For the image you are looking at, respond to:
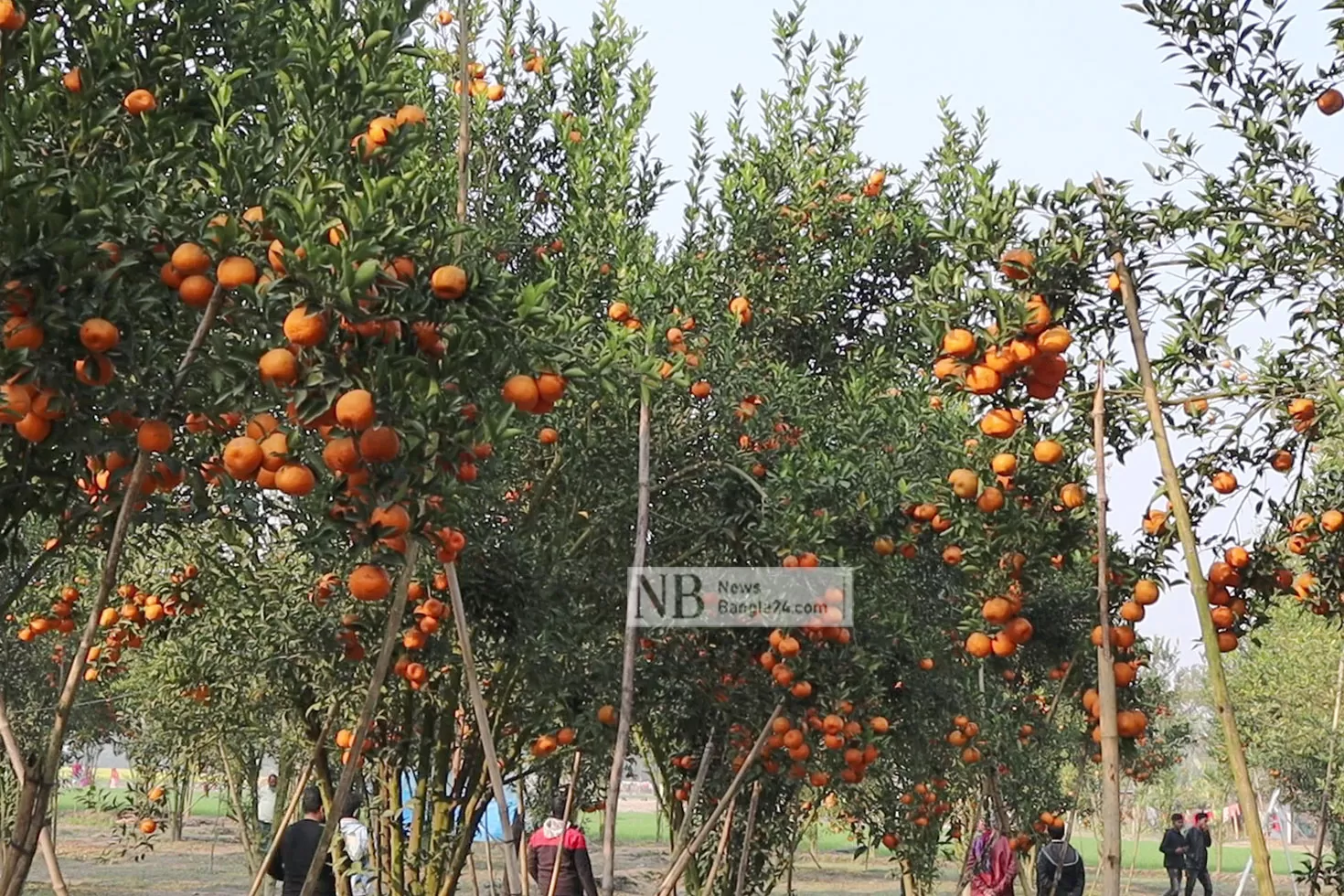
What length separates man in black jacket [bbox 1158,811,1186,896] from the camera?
21641mm

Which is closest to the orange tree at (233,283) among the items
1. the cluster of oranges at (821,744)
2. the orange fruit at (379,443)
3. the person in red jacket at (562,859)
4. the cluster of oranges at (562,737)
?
the orange fruit at (379,443)

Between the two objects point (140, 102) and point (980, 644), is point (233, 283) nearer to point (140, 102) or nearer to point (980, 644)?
point (140, 102)

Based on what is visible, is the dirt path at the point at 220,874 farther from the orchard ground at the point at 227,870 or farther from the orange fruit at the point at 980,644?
the orange fruit at the point at 980,644

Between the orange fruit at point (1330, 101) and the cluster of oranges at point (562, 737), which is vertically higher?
the orange fruit at point (1330, 101)

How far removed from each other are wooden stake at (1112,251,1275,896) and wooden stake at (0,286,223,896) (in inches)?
101

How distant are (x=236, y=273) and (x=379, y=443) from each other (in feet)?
1.68

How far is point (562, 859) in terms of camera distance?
9.11m

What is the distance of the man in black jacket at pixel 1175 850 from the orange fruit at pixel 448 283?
68.2ft

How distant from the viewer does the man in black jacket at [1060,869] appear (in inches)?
489

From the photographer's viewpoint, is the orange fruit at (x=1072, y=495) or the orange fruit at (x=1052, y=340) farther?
the orange fruit at (x=1072, y=495)

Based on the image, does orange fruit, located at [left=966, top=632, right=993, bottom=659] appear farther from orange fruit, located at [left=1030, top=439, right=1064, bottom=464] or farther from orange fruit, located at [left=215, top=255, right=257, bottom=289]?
orange fruit, located at [left=215, top=255, right=257, bottom=289]

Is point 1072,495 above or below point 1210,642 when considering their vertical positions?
above

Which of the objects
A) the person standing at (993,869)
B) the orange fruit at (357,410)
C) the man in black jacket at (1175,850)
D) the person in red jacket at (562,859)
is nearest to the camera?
the orange fruit at (357,410)

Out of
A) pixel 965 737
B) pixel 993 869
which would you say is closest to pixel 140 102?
pixel 965 737
